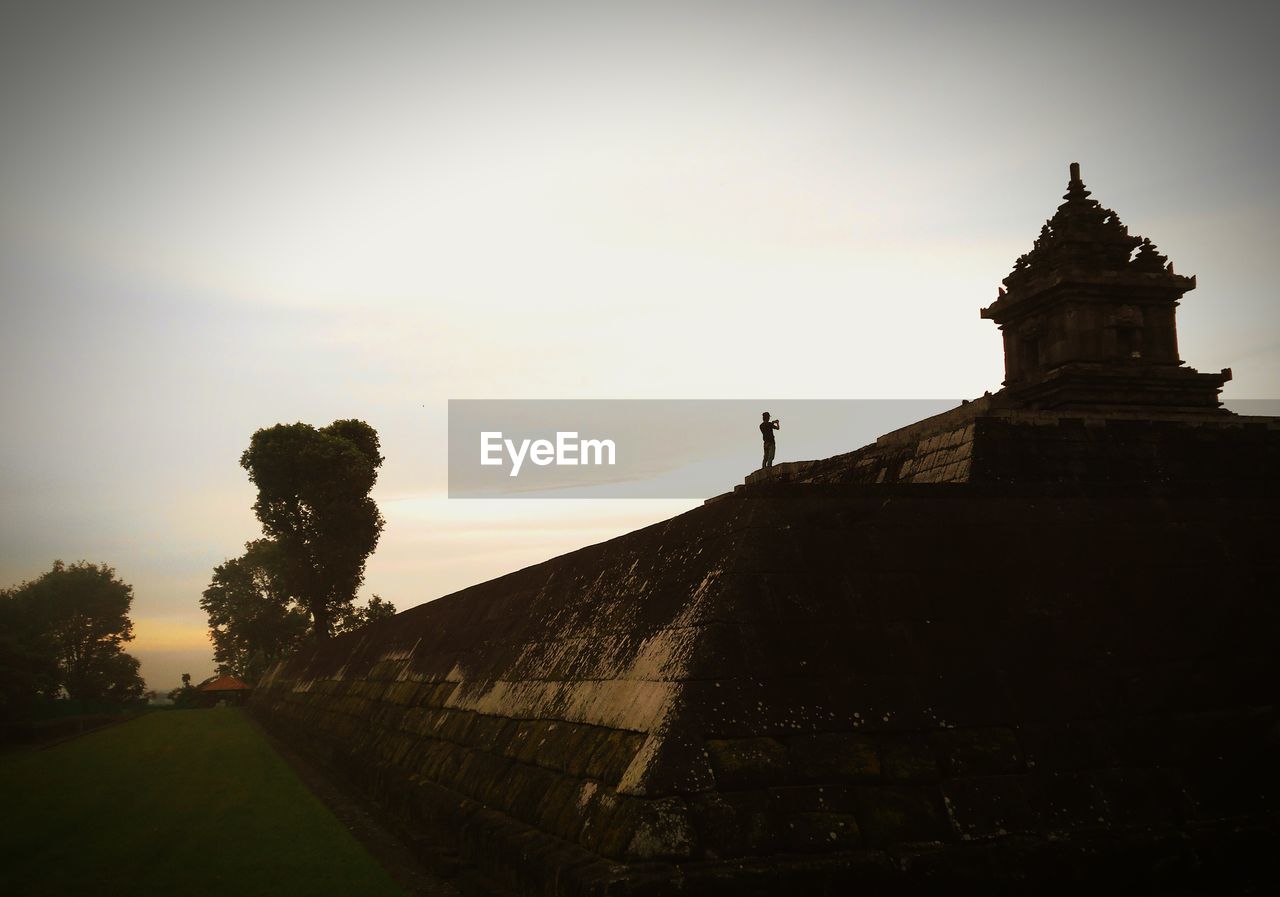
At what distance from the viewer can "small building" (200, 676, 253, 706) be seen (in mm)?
61500

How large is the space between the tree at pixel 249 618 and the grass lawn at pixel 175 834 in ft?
155

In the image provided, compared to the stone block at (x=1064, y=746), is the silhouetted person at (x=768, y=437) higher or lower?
higher

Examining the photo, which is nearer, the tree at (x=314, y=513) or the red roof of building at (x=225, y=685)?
the tree at (x=314, y=513)

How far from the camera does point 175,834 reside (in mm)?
10109

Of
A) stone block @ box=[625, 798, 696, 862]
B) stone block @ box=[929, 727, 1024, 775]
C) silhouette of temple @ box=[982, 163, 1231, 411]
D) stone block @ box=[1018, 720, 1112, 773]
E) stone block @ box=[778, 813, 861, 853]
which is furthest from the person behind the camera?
silhouette of temple @ box=[982, 163, 1231, 411]

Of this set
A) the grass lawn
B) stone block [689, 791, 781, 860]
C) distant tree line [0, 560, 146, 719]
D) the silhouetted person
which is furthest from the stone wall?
distant tree line [0, 560, 146, 719]

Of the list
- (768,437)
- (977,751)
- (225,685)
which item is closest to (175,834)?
(977,751)

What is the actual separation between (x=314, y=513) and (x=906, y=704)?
4834 centimetres

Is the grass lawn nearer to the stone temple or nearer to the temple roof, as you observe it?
the stone temple

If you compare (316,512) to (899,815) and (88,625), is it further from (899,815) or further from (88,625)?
(899,815)

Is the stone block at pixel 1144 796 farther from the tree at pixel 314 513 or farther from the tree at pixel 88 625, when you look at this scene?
the tree at pixel 88 625

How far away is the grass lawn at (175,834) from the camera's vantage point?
7914 millimetres

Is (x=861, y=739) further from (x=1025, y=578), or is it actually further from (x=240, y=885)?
(x=240, y=885)

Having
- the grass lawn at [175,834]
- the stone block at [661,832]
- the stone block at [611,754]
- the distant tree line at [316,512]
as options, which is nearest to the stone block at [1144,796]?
the stone block at [661,832]
